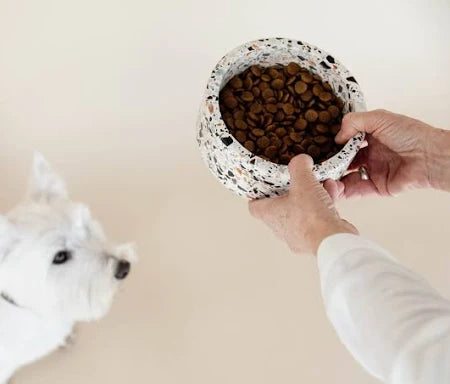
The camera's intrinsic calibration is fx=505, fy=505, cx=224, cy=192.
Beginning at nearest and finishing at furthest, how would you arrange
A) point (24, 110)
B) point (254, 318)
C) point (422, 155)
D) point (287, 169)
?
point (287, 169)
point (422, 155)
point (254, 318)
point (24, 110)

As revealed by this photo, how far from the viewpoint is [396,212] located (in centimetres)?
133

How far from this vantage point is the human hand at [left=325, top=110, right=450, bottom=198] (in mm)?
845

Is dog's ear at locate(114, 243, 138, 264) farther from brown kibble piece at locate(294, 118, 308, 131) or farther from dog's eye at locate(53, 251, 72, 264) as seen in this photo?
brown kibble piece at locate(294, 118, 308, 131)

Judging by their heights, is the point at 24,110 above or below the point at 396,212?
above

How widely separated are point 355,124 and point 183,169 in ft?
1.98

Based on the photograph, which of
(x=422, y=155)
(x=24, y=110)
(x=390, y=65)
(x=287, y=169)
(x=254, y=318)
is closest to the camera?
(x=287, y=169)

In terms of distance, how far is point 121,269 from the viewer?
925mm

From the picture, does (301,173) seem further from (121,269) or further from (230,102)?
(121,269)

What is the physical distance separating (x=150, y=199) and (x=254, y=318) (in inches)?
15.7

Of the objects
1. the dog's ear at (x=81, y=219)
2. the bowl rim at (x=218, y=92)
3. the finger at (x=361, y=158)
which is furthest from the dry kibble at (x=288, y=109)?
the dog's ear at (x=81, y=219)

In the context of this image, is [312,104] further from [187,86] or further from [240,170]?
[187,86]

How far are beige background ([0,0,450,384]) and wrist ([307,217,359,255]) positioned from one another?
551mm

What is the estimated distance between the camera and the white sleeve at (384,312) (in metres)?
0.53

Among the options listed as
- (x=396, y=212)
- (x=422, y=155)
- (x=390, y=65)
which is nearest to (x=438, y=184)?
(x=422, y=155)
